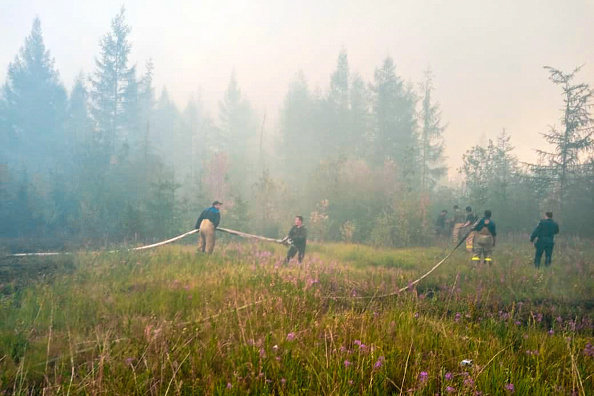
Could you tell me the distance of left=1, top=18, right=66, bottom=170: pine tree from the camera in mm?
35812

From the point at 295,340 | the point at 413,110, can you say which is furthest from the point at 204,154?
the point at 295,340

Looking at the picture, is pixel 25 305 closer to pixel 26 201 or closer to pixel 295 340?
pixel 295 340

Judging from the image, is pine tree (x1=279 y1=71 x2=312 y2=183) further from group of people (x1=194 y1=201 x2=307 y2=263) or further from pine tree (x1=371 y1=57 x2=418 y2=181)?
group of people (x1=194 y1=201 x2=307 y2=263)

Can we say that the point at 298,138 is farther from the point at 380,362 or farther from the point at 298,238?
the point at 380,362

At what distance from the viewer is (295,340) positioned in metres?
3.53

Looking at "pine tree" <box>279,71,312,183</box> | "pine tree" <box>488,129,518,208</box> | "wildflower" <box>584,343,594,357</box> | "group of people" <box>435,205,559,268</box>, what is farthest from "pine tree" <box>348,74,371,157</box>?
"wildflower" <box>584,343,594,357</box>

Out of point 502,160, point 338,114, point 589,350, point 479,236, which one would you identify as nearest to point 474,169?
point 502,160

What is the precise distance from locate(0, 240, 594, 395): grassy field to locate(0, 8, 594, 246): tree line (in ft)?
38.1

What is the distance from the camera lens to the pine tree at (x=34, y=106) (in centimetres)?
3581

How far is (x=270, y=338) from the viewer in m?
3.39

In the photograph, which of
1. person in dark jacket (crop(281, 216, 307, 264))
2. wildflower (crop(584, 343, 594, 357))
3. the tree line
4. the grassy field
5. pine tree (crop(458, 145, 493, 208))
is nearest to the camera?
the grassy field

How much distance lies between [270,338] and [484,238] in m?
10.7

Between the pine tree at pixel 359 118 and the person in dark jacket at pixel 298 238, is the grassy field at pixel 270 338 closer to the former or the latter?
the person in dark jacket at pixel 298 238

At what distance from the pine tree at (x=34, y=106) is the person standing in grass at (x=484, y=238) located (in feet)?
127
